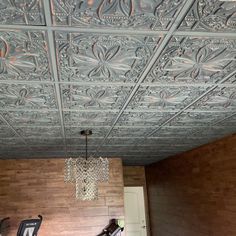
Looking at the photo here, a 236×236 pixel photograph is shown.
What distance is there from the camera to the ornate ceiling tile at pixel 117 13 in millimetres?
1085

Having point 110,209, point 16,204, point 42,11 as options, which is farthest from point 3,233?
point 42,11

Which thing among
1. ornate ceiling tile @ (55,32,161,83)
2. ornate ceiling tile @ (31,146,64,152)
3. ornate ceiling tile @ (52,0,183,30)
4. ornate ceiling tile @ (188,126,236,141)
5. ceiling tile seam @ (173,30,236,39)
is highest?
ornate ceiling tile @ (31,146,64,152)

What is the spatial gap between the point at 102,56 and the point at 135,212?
20.6 ft

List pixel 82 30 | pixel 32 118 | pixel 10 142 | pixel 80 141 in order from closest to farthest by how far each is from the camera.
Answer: pixel 82 30, pixel 32 118, pixel 10 142, pixel 80 141

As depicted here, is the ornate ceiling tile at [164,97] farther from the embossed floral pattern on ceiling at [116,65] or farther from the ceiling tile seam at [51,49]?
the ceiling tile seam at [51,49]

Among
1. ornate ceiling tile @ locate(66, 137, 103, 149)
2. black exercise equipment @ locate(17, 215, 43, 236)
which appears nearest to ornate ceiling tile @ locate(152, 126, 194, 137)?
ornate ceiling tile @ locate(66, 137, 103, 149)

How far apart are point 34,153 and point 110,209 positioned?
1868mm

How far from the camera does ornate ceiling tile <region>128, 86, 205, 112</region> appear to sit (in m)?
2.00

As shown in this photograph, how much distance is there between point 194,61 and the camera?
62.1 inches

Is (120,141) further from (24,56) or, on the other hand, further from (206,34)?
(206,34)

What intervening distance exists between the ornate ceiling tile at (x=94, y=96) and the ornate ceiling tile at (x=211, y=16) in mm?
794

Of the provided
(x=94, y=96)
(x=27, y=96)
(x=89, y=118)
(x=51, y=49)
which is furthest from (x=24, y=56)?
(x=89, y=118)

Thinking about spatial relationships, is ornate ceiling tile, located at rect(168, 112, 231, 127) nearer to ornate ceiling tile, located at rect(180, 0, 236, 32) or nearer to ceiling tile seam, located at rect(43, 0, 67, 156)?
ceiling tile seam, located at rect(43, 0, 67, 156)

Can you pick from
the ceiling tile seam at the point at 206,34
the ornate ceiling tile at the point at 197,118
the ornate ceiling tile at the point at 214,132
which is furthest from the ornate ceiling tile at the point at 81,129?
the ceiling tile seam at the point at 206,34
